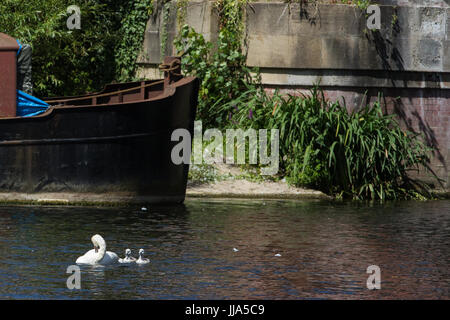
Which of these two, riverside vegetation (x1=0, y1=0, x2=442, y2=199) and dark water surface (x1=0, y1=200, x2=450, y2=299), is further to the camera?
riverside vegetation (x1=0, y1=0, x2=442, y2=199)

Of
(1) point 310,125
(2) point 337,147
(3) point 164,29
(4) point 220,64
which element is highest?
(3) point 164,29

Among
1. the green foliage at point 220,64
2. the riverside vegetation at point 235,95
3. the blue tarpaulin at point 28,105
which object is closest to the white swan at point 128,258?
the blue tarpaulin at point 28,105

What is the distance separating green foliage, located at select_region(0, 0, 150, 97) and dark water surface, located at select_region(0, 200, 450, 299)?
5.58 m

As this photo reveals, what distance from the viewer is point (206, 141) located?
1783 centimetres

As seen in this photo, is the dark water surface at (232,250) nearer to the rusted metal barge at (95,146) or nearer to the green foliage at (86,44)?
the rusted metal barge at (95,146)

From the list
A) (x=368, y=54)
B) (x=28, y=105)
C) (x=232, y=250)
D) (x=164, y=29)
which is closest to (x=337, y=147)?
(x=368, y=54)

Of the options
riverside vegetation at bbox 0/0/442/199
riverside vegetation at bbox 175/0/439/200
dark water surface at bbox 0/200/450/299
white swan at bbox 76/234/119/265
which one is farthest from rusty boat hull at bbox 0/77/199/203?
white swan at bbox 76/234/119/265

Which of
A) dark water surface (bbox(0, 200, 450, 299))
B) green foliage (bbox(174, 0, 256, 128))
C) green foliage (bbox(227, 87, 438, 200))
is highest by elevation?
green foliage (bbox(174, 0, 256, 128))

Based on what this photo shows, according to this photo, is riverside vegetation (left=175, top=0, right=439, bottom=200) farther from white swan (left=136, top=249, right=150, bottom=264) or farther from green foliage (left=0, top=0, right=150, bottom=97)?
white swan (left=136, top=249, right=150, bottom=264)

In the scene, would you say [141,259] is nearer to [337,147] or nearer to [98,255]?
[98,255]

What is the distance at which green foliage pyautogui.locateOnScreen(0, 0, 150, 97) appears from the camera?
61.0 feet

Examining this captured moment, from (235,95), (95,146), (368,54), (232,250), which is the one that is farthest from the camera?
(235,95)

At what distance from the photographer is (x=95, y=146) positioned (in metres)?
13.8

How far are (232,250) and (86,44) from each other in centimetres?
1056
